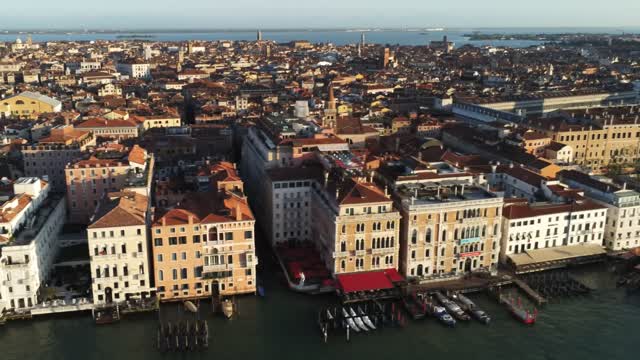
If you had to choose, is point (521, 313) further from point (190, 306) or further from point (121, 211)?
point (121, 211)

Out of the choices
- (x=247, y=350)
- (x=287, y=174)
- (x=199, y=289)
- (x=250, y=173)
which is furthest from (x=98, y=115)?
(x=247, y=350)

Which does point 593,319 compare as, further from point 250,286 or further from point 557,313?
point 250,286

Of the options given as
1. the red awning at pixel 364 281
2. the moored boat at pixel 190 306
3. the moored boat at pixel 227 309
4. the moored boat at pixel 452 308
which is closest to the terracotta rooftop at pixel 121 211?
the moored boat at pixel 190 306

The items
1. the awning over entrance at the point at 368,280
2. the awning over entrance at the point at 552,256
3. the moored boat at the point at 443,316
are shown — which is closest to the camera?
the moored boat at the point at 443,316

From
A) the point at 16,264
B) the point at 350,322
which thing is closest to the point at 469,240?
the point at 350,322

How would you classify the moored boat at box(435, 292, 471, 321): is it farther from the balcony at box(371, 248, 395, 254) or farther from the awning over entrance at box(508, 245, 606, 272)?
the awning over entrance at box(508, 245, 606, 272)

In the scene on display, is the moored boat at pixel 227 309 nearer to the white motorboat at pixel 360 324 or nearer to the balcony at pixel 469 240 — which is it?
the white motorboat at pixel 360 324
